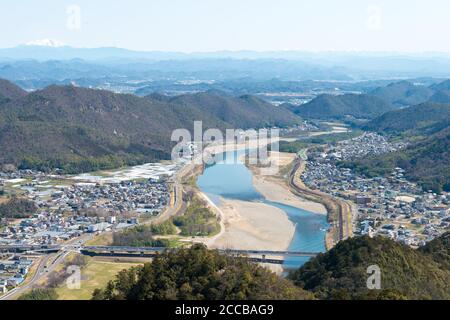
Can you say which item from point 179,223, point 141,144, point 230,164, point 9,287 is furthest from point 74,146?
point 9,287

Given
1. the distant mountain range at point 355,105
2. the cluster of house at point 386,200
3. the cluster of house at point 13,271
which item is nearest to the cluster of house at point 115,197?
the cluster of house at point 13,271

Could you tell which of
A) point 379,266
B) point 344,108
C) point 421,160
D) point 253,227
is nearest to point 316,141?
point 421,160

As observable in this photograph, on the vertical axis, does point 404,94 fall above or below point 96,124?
below

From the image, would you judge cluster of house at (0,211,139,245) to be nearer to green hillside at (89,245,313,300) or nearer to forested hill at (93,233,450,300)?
forested hill at (93,233,450,300)

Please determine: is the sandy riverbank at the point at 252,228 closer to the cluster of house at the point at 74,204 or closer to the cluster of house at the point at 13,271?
the cluster of house at the point at 74,204

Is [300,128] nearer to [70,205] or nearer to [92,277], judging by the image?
[70,205]

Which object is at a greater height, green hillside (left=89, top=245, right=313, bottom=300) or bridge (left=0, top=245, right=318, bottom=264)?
green hillside (left=89, top=245, right=313, bottom=300)

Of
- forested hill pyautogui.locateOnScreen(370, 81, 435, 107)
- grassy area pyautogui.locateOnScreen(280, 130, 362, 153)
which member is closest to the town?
grassy area pyautogui.locateOnScreen(280, 130, 362, 153)
